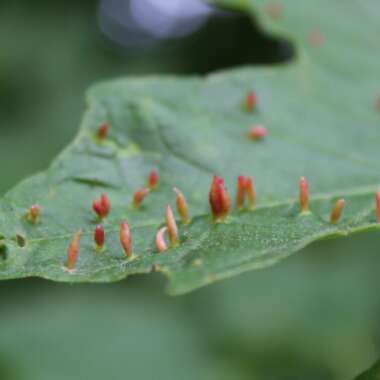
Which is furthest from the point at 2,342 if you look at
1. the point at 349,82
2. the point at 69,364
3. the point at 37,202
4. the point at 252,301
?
the point at 349,82

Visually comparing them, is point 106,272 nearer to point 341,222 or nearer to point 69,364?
point 341,222

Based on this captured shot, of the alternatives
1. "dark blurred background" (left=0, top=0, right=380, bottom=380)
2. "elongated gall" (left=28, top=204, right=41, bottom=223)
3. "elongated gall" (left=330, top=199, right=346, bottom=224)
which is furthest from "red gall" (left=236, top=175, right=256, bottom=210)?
"dark blurred background" (left=0, top=0, right=380, bottom=380)

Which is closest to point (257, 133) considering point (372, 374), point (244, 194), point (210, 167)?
point (210, 167)

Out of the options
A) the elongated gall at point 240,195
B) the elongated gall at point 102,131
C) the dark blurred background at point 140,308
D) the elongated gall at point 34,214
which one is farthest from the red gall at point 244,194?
the dark blurred background at point 140,308

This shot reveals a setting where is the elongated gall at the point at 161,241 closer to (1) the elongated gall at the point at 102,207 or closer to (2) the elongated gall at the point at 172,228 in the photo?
(2) the elongated gall at the point at 172,228

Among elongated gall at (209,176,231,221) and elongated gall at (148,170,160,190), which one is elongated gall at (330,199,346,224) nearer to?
elongated gall at (209,176,231,221)

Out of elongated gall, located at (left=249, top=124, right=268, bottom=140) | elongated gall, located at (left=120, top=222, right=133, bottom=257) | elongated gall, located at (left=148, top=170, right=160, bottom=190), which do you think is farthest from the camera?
elongated gall, located at (left=249, top=124, right=268, bottom=140)
